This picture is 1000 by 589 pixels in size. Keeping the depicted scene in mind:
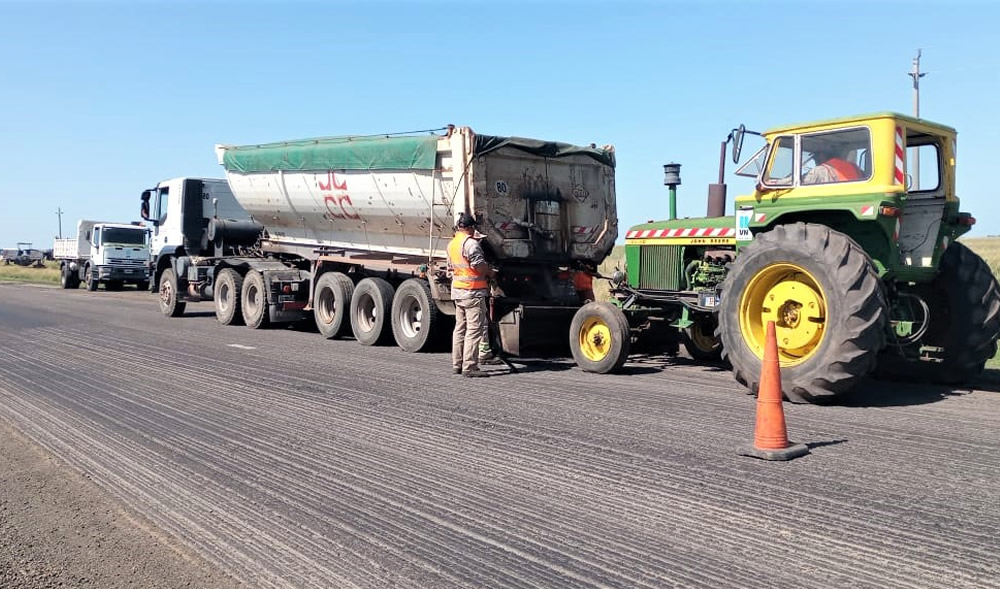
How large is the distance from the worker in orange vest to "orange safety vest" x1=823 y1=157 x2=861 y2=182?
3979mm

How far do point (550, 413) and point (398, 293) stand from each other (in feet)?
19.6

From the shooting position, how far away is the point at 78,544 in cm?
431

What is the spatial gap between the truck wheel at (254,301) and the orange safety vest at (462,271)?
23.2ft

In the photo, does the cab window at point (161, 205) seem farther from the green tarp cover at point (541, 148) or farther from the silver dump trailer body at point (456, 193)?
the green tarp cover at point (541, 148)

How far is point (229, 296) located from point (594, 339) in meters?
9.79

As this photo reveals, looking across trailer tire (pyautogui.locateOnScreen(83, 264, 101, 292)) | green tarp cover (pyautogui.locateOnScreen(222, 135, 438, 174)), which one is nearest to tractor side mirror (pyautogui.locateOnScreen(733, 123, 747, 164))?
green tarp cover (pyautogui.locateOnScreen(222, 135, 438, 174))

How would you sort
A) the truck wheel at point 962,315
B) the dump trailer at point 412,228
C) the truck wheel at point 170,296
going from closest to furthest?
the truck wheel at point 962,315 < the dump trailer at point 412,228 < the truck wheel at point 170,296

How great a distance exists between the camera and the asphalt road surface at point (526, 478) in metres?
3.86

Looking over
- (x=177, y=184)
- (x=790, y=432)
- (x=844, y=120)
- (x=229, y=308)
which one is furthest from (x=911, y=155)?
→ (x=177, y=184)

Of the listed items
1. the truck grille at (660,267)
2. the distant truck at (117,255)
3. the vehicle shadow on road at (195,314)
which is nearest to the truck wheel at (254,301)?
the vehicle shadow on road at (195,314)

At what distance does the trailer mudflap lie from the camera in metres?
10.9

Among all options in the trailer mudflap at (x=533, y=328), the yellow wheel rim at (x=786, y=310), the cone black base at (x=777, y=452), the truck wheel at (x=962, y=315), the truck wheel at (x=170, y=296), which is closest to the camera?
the cone black base at (x=777, y=452)

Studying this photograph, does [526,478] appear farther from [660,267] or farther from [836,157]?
[660,267]

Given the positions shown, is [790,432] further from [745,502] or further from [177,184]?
[177,184]
